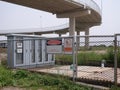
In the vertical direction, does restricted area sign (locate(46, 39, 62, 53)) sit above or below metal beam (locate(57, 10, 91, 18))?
below

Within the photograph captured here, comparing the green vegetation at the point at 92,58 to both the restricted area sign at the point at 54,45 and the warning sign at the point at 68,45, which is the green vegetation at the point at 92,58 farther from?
the warning sign at the point at 68,45

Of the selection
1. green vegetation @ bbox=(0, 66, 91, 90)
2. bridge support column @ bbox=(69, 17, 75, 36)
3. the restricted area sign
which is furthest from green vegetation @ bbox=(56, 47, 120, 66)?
bridge support column @ bbox=(69, 17, 75, 36)

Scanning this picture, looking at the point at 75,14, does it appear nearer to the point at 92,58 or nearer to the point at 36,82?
the point at 92,58

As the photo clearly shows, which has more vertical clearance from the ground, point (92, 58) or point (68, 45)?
point (68, 45)

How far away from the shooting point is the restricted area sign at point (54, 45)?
11469mm

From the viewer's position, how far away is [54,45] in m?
11.8

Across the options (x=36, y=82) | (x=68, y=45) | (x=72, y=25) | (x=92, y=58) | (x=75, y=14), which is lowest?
(x=36, y=82)

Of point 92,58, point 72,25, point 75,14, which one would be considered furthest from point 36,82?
point 72,25

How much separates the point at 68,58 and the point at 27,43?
324 cm

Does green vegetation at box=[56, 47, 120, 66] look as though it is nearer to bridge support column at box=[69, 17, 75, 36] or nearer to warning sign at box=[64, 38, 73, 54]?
warning sign at box=[64, 38, 73, 54]

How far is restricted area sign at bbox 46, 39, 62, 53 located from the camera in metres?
11.5

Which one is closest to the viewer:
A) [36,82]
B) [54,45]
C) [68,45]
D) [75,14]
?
[36,82]

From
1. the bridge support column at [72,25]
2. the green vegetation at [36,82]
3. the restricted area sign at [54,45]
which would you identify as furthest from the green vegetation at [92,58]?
the bridge support column at [72,25]

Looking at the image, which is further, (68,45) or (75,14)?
(75,14)
